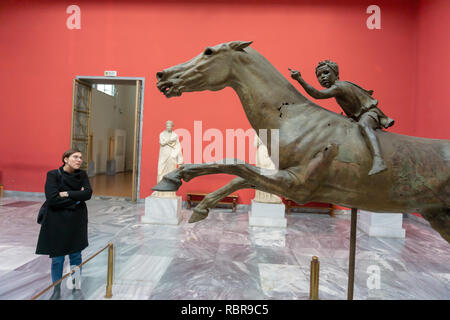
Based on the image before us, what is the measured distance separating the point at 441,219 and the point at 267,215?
462cm

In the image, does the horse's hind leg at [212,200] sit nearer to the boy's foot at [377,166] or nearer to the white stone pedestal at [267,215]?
the boy's foot at [377,166]

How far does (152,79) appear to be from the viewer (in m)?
8.44

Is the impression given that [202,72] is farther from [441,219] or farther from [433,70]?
[433,70]

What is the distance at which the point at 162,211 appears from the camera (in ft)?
20.8

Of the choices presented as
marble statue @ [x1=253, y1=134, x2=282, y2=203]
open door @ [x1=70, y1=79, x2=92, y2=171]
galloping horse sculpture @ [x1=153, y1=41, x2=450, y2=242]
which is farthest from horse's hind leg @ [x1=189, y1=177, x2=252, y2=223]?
open door @ [x1=70, y1=79, x2=92, y2=171]

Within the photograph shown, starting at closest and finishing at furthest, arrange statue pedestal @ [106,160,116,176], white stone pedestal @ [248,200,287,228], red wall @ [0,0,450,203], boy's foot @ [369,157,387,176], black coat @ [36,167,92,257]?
boy's foot @ [369,157,387,176], black coat @ [36,167,92,257], white stone pedestal @ [248,200,287,228], red wall @ [0,0,450,203], statue pedestal @ [106,160,116,176]

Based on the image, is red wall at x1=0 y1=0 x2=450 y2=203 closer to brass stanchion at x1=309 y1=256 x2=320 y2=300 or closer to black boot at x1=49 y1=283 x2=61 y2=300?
brass stanchion at x1=309 y1=256 x2=320 y2=300

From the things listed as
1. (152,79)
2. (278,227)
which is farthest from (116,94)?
(278,227)

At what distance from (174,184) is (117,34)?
27.7ft

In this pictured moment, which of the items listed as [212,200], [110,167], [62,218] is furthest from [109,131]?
[212,200]

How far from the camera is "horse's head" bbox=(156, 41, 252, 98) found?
1976mm

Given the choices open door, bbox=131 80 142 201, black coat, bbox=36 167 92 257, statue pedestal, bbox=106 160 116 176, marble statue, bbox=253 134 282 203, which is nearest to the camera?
black coat, bbox=36 167 92 257

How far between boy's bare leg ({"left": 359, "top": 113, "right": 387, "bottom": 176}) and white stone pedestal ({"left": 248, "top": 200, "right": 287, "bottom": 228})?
4.67 metres

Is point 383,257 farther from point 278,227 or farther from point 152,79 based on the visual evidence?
point 152,79
